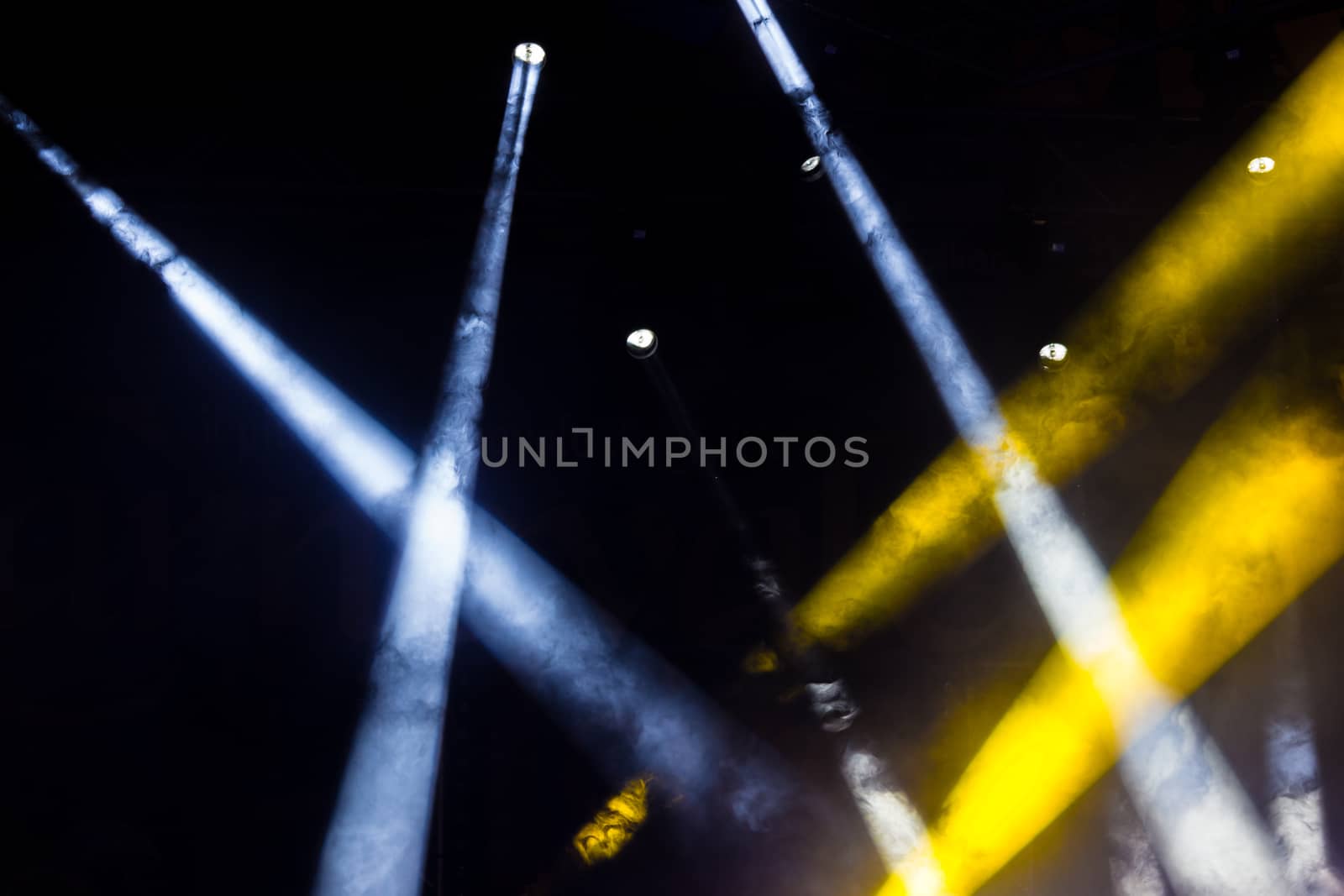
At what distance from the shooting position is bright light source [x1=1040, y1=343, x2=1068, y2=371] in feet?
12.2

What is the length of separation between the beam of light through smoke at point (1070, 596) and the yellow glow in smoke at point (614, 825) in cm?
129

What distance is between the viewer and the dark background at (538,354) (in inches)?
125

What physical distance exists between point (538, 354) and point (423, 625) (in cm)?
157

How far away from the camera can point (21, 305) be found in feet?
11.9

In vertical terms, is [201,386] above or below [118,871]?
above

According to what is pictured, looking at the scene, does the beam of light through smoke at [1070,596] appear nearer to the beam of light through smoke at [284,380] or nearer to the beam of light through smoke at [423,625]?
the beam of light through smoke at [423,625]

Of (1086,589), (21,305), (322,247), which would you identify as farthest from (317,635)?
(1086,589)

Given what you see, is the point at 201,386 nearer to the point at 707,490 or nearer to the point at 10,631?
the point at 10,631

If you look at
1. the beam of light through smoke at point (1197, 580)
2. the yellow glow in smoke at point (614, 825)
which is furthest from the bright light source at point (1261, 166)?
the yellow glow in smoke at point (614, 825)

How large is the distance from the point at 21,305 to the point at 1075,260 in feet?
19.2

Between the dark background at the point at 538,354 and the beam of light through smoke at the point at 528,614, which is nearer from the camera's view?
the dark background at the point at 538,354

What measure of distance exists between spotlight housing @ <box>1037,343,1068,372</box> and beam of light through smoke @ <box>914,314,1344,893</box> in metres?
0.90

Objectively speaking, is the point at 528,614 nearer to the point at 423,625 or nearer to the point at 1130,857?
the point at 423,625

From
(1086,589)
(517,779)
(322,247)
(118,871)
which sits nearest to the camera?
(118,871)
